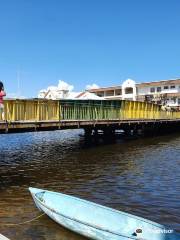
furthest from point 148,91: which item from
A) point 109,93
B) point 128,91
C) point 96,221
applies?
point 96,221

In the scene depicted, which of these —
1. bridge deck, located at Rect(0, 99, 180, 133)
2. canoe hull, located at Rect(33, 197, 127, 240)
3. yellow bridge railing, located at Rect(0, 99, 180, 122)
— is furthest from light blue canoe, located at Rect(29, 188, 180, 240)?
yellow bridge railing, located at Rect(0, 99, 180, 122)

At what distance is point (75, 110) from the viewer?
2536 cm

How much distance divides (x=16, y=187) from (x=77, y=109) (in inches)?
→ 433

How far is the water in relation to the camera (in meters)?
10.9

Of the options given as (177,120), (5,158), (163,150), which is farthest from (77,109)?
(177,120)

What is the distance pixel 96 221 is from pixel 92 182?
7090 millimetres

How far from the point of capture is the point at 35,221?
1077 cm

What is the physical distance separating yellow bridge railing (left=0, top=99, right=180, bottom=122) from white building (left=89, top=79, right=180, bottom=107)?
3551cm

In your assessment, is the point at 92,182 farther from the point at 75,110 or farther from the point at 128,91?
the point at 128,91

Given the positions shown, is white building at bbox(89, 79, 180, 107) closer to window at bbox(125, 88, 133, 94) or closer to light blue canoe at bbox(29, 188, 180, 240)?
window at bbox(125, 88, 133, 94)

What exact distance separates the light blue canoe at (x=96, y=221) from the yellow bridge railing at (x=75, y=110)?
9121mm

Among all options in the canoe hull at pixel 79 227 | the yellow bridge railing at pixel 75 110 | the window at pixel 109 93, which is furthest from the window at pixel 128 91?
the canoe hull at pixel 79 227

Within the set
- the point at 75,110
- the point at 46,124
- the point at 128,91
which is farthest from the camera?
the point at 128,91

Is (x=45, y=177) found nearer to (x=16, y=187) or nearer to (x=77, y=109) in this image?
(x=16, y=187)
